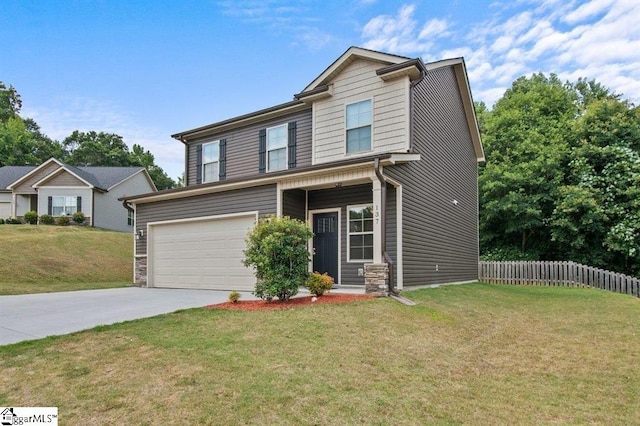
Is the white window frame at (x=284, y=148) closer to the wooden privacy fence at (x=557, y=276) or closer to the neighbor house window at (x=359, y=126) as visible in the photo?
the neighbor house window at (x=359, y=126)

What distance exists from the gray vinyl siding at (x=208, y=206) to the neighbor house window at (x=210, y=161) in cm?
206

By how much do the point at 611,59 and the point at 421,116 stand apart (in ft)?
57.5

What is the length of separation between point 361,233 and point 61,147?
52.0m

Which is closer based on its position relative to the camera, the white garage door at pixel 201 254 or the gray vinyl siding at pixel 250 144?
the white garage door at pixel 201 254

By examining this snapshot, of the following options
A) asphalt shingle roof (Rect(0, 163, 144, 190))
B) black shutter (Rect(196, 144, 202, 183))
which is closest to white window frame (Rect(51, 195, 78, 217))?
asphalt shingle roof (Rect(0, 163, 144, 190))

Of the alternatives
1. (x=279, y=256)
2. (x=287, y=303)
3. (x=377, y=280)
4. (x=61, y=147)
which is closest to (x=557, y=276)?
(x=377, y=280)

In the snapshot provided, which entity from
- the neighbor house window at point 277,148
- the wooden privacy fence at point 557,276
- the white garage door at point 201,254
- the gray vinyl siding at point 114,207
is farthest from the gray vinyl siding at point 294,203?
the gray vinyl siding at point 114,207

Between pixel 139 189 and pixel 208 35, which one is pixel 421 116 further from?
pixel 139 189

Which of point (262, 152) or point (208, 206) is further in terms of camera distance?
point (262, 152)

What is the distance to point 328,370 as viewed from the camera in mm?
4273

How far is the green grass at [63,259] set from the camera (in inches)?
604

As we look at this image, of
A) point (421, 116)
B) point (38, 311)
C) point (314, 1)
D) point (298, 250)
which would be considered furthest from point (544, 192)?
point (38, 311)

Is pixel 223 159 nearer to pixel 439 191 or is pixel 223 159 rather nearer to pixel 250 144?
pixel 250 144

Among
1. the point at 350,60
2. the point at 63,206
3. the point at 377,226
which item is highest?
the point at 350,60
